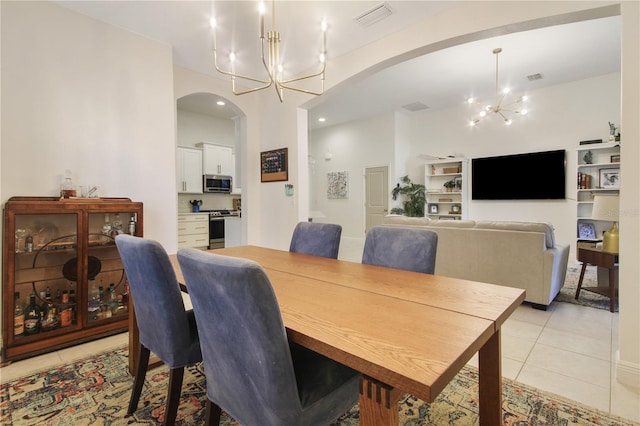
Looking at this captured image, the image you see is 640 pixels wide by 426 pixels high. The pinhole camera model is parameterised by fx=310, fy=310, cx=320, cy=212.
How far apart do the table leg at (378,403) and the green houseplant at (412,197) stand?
6431 millimetres

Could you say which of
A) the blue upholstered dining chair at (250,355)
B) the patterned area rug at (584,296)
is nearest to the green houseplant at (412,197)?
the patterned area rug at (584,296)

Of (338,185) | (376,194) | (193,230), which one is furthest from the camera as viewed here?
(338,185)

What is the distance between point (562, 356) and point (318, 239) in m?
1.93

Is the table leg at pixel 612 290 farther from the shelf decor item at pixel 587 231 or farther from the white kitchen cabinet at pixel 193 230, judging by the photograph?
the white kitchen cabinet at pixel 193 230

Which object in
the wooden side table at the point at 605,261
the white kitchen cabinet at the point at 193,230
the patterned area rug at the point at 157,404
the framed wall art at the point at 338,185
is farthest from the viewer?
the framed wall art at the point at 338,185

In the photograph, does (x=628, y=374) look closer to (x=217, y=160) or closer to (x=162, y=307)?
(x=162, y=307)

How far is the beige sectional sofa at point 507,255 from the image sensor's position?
118 inches

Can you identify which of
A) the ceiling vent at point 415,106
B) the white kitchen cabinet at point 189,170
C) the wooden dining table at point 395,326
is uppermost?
the ceiling vent at point 415,106

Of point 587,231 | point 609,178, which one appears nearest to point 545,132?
point 609,178

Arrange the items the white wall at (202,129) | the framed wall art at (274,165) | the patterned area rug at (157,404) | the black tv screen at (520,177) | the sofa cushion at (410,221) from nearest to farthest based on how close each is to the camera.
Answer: the patterned area rug at (157,404) → the sofa cushion at (410,221) → the framed wall art at (274,165) → the black tv screen at (520,177) → the white wall at (202,129)

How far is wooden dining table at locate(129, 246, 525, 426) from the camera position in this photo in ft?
2.53

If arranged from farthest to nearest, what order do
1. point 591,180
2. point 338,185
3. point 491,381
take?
1. point 338,185
2. point 591,180
3. point 491,381

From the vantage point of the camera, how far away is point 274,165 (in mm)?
4512

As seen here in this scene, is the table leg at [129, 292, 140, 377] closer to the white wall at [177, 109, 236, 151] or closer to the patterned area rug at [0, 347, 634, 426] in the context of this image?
the patterned area rug at [0, 347, 634, 426]
